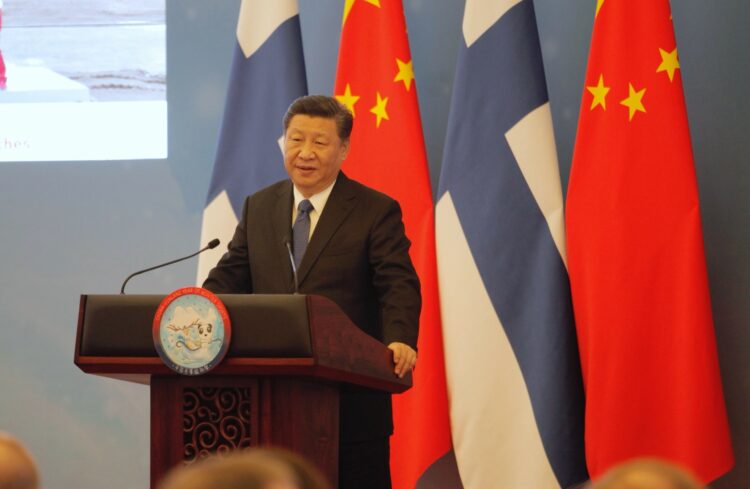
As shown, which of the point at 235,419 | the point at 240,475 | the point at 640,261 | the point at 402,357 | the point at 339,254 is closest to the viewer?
the point at 240,475

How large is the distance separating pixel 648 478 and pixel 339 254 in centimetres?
173

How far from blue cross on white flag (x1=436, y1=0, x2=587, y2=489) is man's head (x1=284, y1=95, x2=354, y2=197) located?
3.99 ft

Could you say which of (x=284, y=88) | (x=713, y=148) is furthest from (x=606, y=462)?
(x=284, y=88)

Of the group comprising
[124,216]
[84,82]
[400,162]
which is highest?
[84,82]

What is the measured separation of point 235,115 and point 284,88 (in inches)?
8.4

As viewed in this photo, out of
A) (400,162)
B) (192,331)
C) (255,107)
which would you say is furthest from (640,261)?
(192,331)

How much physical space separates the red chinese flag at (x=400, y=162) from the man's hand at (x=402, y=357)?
53.2 inches

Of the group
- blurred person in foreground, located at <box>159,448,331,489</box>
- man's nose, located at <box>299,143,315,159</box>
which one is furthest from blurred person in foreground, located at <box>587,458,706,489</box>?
man's nose, located at <box>299,143,315,159</box>

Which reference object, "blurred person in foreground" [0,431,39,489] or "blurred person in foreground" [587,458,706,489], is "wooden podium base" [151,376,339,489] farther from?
"blurred person in foreground" [587,458,706,489]

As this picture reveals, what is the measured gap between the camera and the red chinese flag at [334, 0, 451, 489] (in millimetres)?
3744

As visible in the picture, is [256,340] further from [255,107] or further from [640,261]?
[255,107]

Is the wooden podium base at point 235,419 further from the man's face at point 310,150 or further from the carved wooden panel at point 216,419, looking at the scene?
the man's face at point 310,150

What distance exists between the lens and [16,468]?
949 millimetres

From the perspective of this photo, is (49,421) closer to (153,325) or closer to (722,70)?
(153,325)
